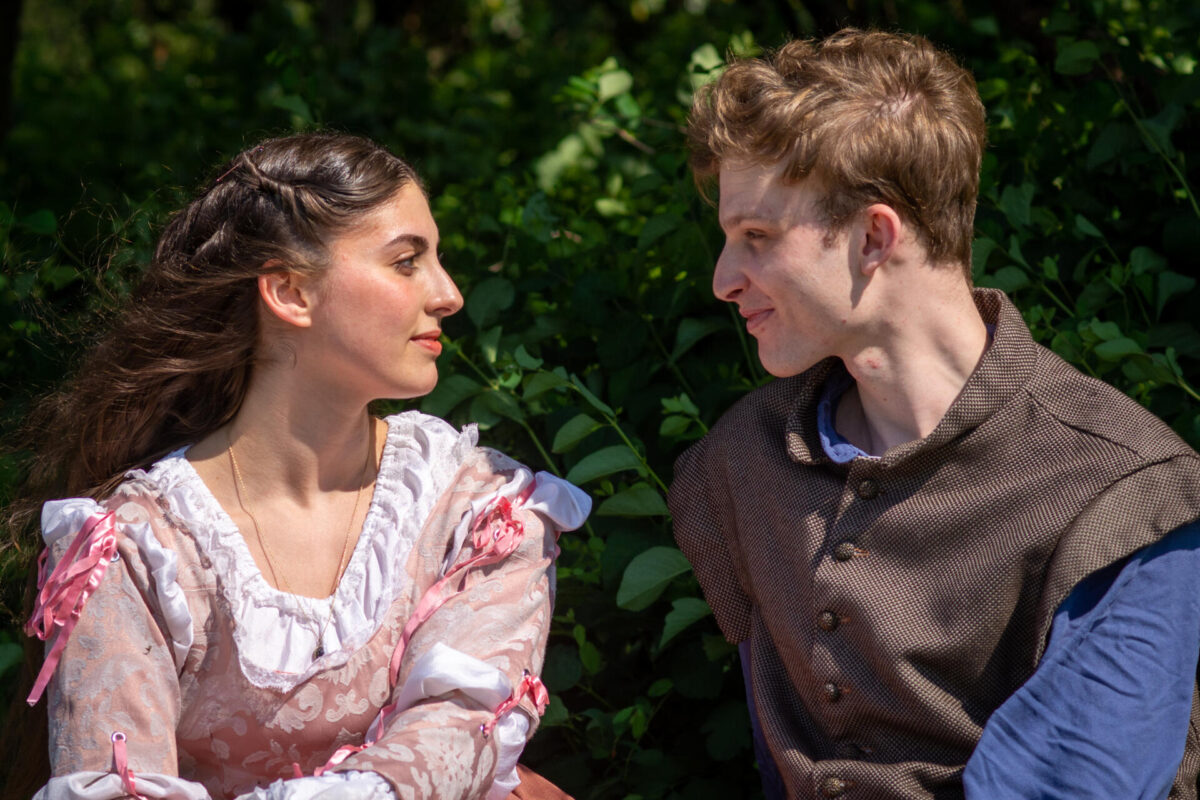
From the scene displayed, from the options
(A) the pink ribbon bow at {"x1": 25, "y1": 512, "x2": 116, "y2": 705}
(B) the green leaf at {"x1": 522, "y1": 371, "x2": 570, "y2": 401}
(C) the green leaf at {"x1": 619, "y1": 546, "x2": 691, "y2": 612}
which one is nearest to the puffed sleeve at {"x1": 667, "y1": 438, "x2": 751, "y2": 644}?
(C) the green leaf at {"x1": 619, "y1": 546, "x2": 691, "y2": 612}

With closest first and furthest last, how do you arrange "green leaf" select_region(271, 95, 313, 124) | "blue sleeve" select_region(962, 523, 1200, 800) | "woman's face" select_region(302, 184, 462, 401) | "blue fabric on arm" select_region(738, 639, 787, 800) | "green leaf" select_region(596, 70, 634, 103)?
"blue sleeve" select_region(962, 523, 1200, 800), "woman's face" select_region(302, 184, 462, 401), "blue fabric on arm" select_region(738, 639, 787, 800), "green leaf" select_region(271, 95, 313, 124), "green leaf" select_region(596, 70, 634, 103)

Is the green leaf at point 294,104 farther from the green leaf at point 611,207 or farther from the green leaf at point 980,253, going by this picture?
the green leaf at point 980,253

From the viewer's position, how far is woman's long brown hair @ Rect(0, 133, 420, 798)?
216cm

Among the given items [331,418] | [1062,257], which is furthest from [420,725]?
[1062,257]

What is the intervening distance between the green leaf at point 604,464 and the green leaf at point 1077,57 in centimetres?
138

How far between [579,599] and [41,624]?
101 cm

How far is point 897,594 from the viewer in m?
1.99

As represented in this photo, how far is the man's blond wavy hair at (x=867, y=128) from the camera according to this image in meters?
1.98

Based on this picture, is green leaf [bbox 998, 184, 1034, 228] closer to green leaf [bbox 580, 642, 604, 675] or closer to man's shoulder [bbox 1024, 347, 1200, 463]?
man's shoulder [bbox 1024, 347, 1200, 463]

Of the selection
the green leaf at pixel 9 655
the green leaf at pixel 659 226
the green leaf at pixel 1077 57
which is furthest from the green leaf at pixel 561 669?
the green leaf at pixel 1077 57

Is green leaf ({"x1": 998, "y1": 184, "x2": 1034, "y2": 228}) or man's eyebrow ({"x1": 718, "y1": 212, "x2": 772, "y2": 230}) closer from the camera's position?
man's eyebrow ({"x1": 718, "y1": 212, "x2": 772, "y2": 230})

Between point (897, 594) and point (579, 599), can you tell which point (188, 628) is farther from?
point (897, 594)

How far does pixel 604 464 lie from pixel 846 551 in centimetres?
56

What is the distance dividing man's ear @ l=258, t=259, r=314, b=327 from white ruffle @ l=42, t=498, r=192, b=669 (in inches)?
15.7
